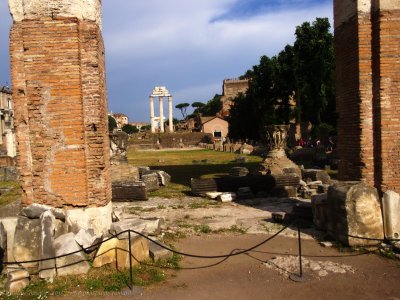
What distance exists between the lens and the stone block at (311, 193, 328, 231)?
7453 millimetres

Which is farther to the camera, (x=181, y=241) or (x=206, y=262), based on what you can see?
(x=181, y=241)

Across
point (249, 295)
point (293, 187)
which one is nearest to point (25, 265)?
point (249, 295)

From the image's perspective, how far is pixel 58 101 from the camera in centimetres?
707

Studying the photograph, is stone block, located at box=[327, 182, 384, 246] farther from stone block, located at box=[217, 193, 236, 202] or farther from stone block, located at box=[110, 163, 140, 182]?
stone block, located at box=[110, 163, 140, 182]

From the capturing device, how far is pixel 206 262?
20.6ft

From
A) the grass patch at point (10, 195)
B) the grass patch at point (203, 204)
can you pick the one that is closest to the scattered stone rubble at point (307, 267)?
the grass patch at point (203, 204)

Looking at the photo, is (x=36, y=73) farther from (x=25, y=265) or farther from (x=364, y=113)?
(x=364, y=113)

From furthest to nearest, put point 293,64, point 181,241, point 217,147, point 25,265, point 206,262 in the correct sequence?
point 217,147 < point 293,64 < point 181,241 < point 206,262 < point 25,265

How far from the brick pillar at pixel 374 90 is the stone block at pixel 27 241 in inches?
259

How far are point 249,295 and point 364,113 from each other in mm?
4952

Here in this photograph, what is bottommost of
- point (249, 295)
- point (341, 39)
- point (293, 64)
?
point (249, 295)

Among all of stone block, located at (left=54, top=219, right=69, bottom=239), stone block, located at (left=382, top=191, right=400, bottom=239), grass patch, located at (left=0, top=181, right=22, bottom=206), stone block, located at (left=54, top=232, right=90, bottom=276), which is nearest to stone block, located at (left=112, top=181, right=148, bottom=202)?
A: grass patch, located at (left=0, top=181, right=22, bottom=206)

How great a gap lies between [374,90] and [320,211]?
2858 mm

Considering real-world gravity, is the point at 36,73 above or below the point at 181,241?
above
